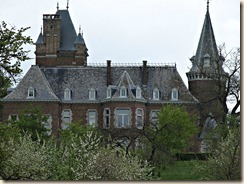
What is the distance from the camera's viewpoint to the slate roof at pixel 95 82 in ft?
150

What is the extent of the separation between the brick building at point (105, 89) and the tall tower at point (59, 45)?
3.1 inches

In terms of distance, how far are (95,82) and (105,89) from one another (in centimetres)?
83

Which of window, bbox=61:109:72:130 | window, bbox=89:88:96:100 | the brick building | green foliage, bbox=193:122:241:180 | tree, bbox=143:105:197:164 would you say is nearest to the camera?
green foliage, bbox=193:122:241:180

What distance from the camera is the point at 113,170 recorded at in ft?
50.5

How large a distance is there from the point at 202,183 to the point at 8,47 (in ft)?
22.3

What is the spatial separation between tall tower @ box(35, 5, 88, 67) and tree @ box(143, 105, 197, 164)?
11971mm

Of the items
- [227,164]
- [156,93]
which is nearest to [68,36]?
[156,93]

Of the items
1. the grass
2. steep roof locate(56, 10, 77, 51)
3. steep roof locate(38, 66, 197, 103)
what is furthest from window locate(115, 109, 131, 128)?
the grass

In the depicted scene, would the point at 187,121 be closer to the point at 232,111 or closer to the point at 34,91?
the point at 232,111

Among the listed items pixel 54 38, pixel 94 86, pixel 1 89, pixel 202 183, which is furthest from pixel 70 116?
pixel 202 183

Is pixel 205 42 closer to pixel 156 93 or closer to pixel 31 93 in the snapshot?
pixel 156 93

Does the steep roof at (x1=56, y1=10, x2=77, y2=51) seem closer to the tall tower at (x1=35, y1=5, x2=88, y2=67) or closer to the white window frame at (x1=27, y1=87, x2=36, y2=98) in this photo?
the tall tower at (x1=35, y1=5, x2=88, y2=67)

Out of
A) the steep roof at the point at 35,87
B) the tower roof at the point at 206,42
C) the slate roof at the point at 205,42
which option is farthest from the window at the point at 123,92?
the tower roof at the point at 206,42

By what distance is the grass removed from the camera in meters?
22.9
